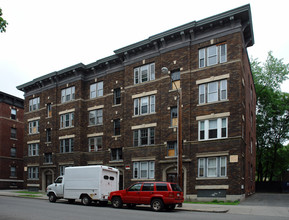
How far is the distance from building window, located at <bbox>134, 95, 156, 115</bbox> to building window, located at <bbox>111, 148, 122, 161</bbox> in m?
4.63

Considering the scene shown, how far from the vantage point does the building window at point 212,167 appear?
2412cm

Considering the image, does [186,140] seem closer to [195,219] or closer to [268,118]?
[195,219]

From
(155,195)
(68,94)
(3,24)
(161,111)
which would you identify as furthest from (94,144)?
(3,24)

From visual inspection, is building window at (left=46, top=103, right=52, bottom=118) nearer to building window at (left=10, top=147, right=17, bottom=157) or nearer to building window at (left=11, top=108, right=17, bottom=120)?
building window at (left=11, top=108, right=17, bottom=120)

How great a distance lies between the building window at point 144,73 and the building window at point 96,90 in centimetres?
580

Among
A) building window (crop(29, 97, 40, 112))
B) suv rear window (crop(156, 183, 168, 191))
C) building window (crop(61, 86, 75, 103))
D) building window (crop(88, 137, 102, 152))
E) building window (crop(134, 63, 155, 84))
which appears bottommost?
suv rear window (crop(156, 183, 168, 191))

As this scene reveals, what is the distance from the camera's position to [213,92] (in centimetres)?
2553

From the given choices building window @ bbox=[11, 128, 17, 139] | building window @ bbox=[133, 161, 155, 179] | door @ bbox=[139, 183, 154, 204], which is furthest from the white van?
building window @ bbox=[11, 128, 17, 139]

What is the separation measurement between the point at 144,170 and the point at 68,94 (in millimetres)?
14766

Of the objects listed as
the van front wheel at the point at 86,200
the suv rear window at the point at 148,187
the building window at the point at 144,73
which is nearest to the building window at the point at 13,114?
the building window at the point at 144,73

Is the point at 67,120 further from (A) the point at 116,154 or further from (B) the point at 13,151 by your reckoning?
(B) the point at 13,151

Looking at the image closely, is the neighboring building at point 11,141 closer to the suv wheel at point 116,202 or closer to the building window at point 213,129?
the suv wheel at point 116,202

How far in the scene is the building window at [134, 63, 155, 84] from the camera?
29953 mm

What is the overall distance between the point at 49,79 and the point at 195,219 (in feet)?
99.5
